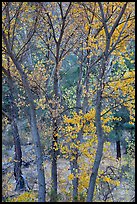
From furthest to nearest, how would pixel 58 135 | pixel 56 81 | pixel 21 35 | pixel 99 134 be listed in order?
1. pixel 21 35
2. pixel 56 81
3. pixel 58 135
4. pixel 99 134

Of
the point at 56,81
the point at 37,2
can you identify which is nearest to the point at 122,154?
the point at 56,81

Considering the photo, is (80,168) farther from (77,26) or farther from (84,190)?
(77,26)

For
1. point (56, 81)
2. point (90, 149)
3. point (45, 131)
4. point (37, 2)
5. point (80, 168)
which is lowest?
point (80, 168)

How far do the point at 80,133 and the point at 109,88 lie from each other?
165 centimetres

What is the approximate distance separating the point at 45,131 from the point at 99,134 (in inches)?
87.7

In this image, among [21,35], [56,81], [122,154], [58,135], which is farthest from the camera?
[122,154]

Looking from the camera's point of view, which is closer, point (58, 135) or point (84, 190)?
point (58, 135)

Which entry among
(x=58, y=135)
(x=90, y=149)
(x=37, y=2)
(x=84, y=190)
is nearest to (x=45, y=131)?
(x=58, y=135)

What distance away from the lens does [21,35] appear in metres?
7.72

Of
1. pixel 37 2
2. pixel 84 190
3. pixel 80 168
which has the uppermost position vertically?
pixel 37 2

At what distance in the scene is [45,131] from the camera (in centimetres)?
698

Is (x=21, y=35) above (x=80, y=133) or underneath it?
above

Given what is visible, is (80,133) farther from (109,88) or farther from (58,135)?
(109,88)

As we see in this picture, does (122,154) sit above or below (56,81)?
below
